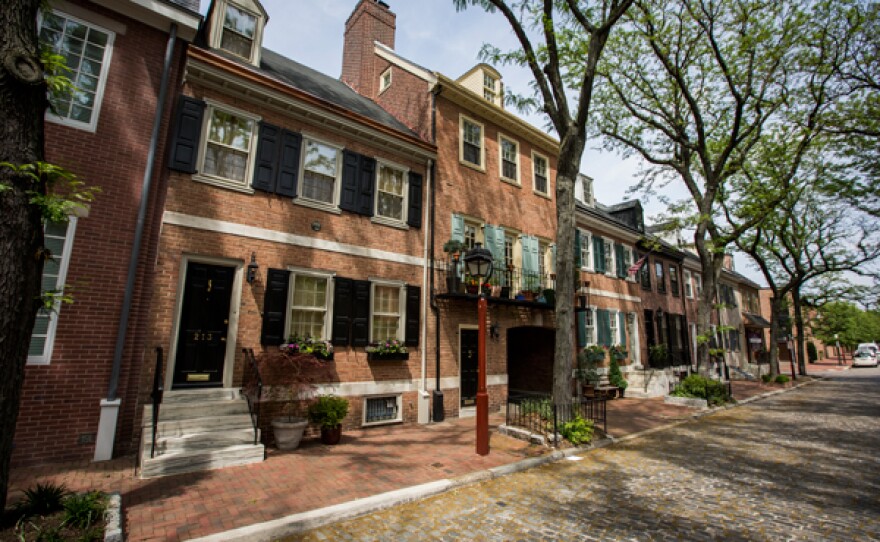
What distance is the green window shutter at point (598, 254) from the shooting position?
58.2ft

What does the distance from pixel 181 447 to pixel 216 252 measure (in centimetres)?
357

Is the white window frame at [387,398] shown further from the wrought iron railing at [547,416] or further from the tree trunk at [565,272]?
the tree trunk at [565,272]

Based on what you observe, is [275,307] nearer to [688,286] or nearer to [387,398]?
[387,398]

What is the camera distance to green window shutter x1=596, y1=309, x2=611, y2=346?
17000 mm

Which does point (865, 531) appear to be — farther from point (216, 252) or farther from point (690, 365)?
point (690, 365)

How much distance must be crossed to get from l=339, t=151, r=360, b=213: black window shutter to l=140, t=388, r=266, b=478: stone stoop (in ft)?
15.8

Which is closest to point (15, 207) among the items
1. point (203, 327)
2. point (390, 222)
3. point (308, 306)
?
point (203, 327)

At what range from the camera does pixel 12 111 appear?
3.56 metres

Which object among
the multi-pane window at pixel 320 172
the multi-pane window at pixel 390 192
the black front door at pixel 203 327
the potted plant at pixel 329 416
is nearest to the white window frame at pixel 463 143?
the multi-pane window at pixel 390 192

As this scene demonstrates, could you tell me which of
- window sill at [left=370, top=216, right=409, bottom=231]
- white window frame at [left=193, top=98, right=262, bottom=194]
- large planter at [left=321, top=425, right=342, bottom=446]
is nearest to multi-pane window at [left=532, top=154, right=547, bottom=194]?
window sill at [left=370, top=216, right=409, bottom=231]

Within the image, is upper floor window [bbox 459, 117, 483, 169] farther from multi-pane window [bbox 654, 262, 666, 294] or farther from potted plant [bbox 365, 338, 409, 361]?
multi-pane window [bbox 654, 262, 666, 294]

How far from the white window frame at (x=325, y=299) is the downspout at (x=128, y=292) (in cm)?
269

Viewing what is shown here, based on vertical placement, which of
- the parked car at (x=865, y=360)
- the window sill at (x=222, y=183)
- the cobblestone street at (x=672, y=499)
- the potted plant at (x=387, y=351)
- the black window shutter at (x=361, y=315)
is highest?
the window sill at (x=222, y=183)

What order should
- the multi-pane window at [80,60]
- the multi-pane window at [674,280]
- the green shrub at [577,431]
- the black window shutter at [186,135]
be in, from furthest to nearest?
the multi-pane window at [674,280], the green shrub at [577,431], the black window shutter at [186,135], the multi-pane window at [80,60]
